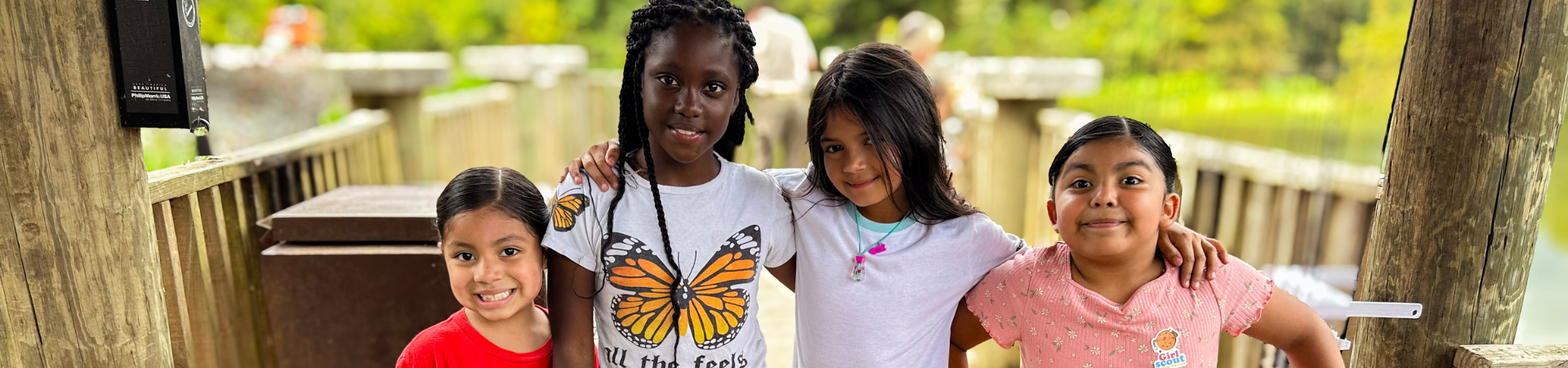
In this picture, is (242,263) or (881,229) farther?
(242,263)

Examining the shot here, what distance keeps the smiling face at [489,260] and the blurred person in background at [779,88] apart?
3.81 metres

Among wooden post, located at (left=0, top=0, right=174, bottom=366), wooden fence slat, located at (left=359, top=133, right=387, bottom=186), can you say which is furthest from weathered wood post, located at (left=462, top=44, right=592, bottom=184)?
wooden post, located at (left=0, top=0, right=174, bottom=366)

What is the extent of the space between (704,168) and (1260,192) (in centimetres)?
310

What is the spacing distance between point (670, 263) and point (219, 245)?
1.29 meters

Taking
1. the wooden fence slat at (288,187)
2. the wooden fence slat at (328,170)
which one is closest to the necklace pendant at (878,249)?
the wooden fence slat at (288,187)

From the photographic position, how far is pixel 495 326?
69.5 inches

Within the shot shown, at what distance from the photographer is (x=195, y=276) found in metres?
2.11

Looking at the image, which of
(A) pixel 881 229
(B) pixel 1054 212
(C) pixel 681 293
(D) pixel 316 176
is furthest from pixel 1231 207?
(D) pixel 316 176

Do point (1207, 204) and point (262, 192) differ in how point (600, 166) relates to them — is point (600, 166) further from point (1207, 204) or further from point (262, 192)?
point (1207, 204)

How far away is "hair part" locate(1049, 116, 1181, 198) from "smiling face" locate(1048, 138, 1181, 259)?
0.01 m

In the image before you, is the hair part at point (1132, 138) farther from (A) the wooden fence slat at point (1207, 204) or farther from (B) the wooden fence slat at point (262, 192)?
(A) the wooden fence slat at point (1207, 204)

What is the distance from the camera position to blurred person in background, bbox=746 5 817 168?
5.45 metres

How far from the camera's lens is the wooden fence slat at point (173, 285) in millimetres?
1901

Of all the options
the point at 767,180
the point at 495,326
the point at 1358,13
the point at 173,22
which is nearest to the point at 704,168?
the point at 767,180
